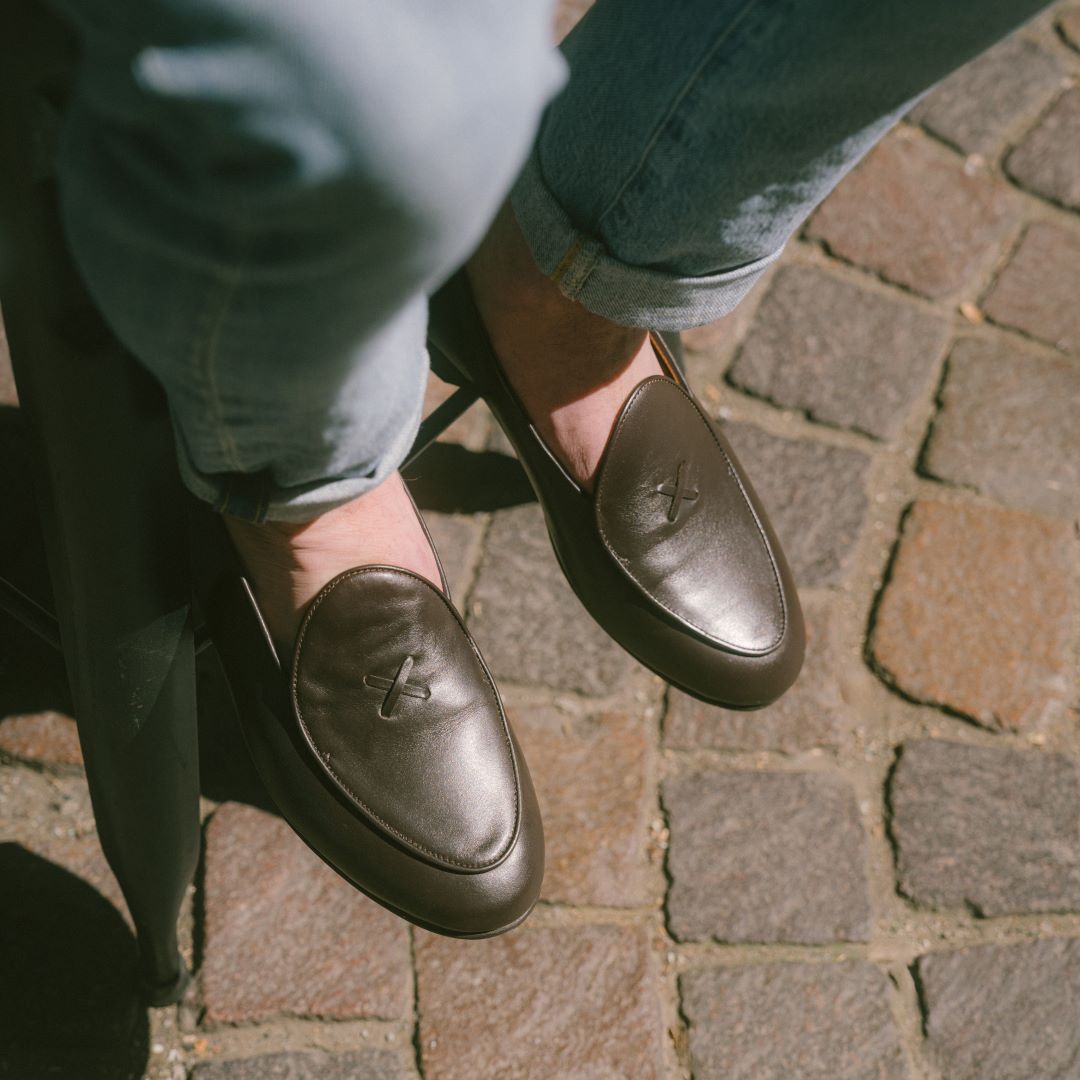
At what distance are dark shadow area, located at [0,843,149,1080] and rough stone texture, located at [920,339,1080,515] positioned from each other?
155 centimetres

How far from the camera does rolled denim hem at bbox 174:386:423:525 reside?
2.71ft

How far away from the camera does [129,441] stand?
0.93 metres

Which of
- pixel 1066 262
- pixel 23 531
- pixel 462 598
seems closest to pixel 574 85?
pixel 462 598

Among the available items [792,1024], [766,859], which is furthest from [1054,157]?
[792,1024]

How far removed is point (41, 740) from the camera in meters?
1.34

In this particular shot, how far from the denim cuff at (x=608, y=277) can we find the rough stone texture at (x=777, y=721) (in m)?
0.68

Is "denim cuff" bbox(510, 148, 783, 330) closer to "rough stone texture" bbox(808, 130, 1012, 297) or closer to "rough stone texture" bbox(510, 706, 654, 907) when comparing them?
"rough stone texture" bbox(510, 706, 654, 907)

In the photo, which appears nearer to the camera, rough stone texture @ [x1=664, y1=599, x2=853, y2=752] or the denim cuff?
the denim cuff

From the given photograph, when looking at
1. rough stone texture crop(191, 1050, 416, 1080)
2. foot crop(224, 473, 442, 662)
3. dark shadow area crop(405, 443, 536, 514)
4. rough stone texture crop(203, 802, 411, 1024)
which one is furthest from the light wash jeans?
rough stone texture crop(191, 1050, 416, 1080)

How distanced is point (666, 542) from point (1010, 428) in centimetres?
104

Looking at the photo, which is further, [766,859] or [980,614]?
[980,614]

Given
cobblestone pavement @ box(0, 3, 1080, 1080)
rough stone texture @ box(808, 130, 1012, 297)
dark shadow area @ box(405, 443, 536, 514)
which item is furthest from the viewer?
rough stone texture @ box(808, 130, 1012, 297)

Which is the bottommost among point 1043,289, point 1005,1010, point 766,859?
point 1005,1010

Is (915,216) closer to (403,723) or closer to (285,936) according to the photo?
(403,723)
